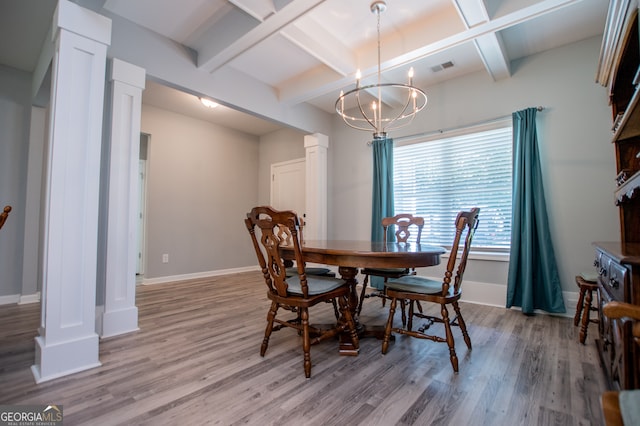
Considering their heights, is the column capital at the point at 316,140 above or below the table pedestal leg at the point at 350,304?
above

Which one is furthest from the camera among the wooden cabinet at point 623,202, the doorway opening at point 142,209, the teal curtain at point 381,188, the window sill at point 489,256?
the doorway opening at point 142,209

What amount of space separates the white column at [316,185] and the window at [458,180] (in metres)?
1.09

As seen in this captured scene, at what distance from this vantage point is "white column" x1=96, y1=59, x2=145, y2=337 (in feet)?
7.77

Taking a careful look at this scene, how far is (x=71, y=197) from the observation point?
1858 millimetres

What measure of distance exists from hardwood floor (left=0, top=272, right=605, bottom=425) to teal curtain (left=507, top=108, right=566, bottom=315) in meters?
0.32

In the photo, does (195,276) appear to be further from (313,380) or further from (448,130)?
(448,130)

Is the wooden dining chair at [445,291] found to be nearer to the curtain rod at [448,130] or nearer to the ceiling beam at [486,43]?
the ceiling beam at [486,43]

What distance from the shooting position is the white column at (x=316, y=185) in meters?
4.50

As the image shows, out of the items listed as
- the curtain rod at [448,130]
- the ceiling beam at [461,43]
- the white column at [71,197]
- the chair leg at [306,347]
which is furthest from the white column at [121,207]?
the curtain rod at [448,130]

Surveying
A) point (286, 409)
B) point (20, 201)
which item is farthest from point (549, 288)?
point (20, 201)

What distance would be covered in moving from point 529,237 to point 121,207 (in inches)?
147

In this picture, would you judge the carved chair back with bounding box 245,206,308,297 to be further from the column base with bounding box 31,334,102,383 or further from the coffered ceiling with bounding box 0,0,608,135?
the coffered ceiling with bounding box 0,0,608,135

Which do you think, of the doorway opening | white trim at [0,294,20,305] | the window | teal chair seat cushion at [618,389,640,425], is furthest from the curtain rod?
white trim at [0,294,20,305]

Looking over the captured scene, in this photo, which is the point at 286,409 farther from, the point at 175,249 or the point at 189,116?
the point at 189,116
